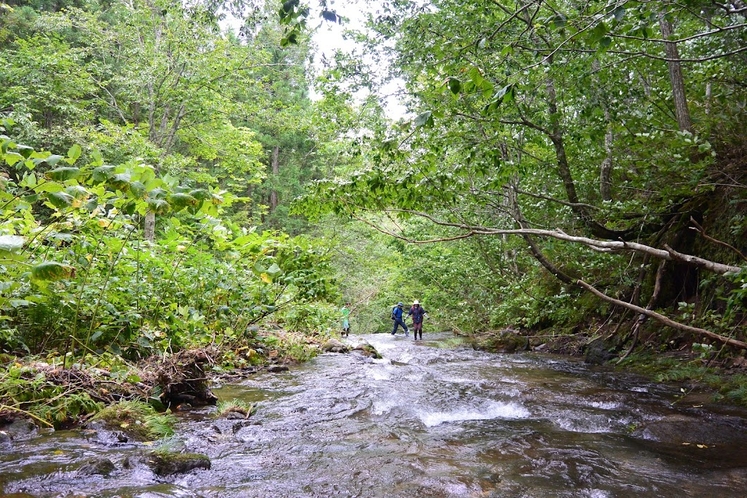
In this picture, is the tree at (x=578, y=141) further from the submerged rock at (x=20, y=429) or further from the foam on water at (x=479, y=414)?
the submerged rock at (x=20, y=429)

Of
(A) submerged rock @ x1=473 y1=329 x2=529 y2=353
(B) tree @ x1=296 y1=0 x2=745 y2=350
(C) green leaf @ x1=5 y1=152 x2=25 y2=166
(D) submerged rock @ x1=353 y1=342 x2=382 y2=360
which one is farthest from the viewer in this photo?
(A) submerged rock @ x1=473 y1=329 x2=529 y2=353

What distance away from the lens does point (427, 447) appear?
454cm

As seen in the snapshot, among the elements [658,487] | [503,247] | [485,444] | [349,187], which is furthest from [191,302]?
[503,247]

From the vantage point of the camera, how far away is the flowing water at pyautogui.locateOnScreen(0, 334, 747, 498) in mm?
3336

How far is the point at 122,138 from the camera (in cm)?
1525

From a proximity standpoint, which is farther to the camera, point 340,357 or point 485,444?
point 340,357

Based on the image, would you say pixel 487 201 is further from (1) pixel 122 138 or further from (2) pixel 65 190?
(1) pixel 122 138

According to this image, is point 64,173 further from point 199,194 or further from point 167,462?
point 167,462

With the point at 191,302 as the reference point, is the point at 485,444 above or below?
below

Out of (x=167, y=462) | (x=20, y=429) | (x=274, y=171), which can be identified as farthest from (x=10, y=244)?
(x=274, y=171)

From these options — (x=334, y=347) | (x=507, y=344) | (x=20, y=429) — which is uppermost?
(x=20, y=429)

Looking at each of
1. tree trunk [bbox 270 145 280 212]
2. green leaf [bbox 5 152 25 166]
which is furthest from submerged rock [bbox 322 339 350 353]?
tree trunk [bbox 270 145 280 212]

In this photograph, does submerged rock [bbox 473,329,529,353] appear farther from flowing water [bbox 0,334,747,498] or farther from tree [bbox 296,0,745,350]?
flowing water [bbox 0,334,747,498]

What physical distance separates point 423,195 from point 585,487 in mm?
3980
